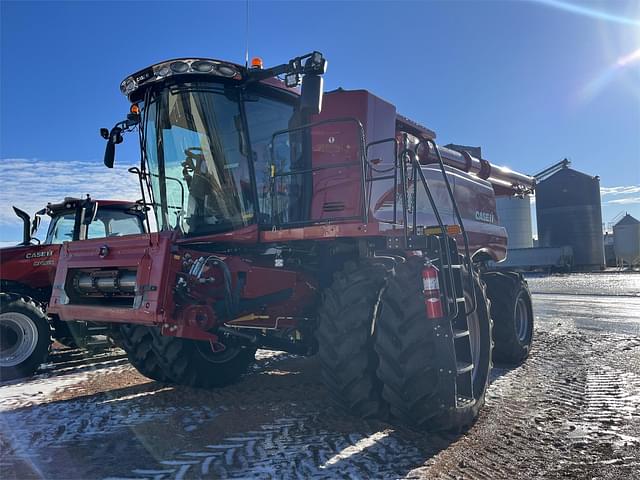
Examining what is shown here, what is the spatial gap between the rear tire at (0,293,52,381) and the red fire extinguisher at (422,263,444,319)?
5.69 meters

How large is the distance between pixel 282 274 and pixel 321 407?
1.27 m

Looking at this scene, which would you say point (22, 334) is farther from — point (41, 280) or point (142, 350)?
point (142, 350)

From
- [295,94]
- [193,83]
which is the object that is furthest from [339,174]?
A: [193,83]

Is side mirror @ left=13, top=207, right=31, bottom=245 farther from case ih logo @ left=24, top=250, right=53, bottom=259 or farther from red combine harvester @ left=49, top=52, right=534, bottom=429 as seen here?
red combine harvester @ left=49, top=52, right=534, bottom=429

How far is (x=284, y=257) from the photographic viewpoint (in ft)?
17.1

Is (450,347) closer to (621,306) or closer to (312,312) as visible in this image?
(312,312)

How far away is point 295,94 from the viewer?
17.7 feet

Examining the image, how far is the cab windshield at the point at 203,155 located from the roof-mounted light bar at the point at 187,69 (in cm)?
A: 16

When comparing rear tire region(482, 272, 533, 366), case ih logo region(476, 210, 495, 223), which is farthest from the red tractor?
case ih logo region(476, 210, 495, 223)

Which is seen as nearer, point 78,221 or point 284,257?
point 284,257

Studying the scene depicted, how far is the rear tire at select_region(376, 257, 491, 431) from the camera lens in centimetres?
391

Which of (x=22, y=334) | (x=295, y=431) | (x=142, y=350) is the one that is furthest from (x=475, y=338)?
(x=22, y=334)

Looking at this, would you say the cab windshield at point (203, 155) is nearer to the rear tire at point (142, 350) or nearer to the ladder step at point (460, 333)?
the rear tire at point (142, 350)

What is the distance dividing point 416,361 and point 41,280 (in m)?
6.86
